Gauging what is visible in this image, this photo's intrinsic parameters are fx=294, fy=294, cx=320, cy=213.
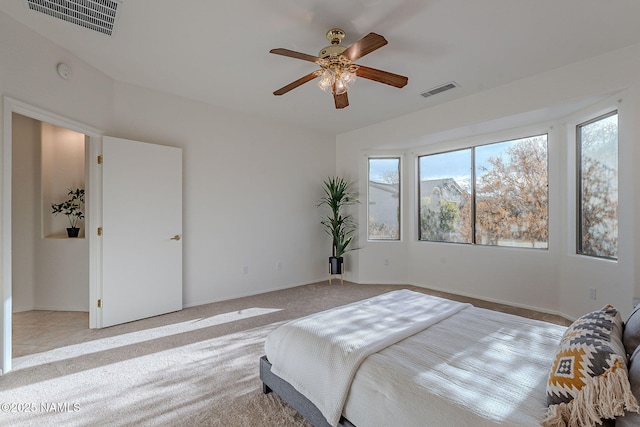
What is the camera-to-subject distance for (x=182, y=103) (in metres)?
3.82

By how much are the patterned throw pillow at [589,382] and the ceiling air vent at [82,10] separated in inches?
130

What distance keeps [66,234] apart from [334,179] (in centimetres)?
409

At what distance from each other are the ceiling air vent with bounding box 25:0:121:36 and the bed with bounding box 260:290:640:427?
8.65 ft

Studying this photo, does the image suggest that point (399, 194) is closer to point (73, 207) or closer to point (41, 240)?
point (73, 207)

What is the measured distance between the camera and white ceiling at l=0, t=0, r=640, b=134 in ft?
7.09

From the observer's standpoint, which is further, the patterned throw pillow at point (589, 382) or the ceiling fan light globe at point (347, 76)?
the ceiling fan light globe at point (347, 76)

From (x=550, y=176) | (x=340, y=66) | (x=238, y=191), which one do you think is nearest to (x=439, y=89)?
(x=340, y=66)

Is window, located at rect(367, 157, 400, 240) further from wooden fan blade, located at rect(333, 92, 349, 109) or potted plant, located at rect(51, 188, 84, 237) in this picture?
potted plant, located at rect(51, 188, 84, 237)

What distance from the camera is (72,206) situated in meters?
3.89

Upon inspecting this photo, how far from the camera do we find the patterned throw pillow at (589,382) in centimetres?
91

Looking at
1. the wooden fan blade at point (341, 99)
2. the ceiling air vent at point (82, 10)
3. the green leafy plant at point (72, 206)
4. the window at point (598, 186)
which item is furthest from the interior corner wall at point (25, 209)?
the window at point (598, 186)

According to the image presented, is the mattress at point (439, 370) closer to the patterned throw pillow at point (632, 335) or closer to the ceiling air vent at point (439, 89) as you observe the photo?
the patterned throw pillow at point (632, 335)

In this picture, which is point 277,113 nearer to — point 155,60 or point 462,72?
point 155,60

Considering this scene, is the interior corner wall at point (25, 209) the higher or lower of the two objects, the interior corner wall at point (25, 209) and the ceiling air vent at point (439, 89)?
the lower
